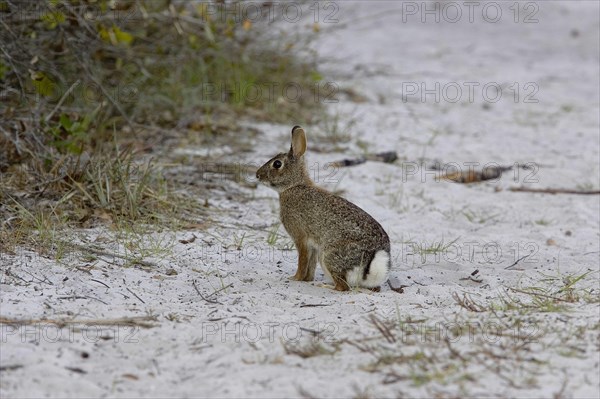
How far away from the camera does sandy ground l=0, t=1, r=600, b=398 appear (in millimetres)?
3867

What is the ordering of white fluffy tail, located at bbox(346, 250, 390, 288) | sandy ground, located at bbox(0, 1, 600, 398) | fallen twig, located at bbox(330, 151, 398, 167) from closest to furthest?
sandy ground, located at bbox(0, 1, 600, 398), white fluffy tail, located at bbox(346, 250, 390, 288), fallen twig, located at bbox(330, 151, 398, 167)

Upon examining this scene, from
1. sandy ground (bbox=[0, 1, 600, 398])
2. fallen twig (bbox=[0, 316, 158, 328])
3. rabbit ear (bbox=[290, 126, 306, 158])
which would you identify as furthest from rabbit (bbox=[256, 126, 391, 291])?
fallen twig (bbox=[0, 316, 158, 328])

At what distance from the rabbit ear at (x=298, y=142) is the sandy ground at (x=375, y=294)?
2.25 ft

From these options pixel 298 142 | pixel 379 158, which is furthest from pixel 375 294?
pixel 379 158

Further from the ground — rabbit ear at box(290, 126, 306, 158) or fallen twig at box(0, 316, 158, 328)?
rabbit ear at box(290, 126, 306, 158)

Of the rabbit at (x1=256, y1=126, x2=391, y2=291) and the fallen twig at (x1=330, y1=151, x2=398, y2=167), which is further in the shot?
the fallen twig at (x1=330, y1=151, x2=398, y2=167)

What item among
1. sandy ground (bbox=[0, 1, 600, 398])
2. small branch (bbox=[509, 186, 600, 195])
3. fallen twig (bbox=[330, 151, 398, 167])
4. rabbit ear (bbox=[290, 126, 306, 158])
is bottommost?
sandy ground (bbox=[0, 1, 600, 398])

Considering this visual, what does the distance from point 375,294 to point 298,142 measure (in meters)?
1.18

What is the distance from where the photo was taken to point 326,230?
5438 millimetres

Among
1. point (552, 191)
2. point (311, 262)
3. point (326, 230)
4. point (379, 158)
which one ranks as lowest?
point (311, 262)

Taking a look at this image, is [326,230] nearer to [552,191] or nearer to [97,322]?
[97,322]

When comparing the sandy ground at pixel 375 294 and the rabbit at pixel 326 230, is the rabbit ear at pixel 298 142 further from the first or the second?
the sandy ground at pixel 375 294

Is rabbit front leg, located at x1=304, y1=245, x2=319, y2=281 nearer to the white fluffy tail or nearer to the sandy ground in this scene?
the sandy ground

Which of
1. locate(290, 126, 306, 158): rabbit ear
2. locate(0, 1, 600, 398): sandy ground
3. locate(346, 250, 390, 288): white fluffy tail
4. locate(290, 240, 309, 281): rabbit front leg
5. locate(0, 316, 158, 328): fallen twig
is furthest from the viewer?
locate(290, 126, 306, 158): rabbit ear
